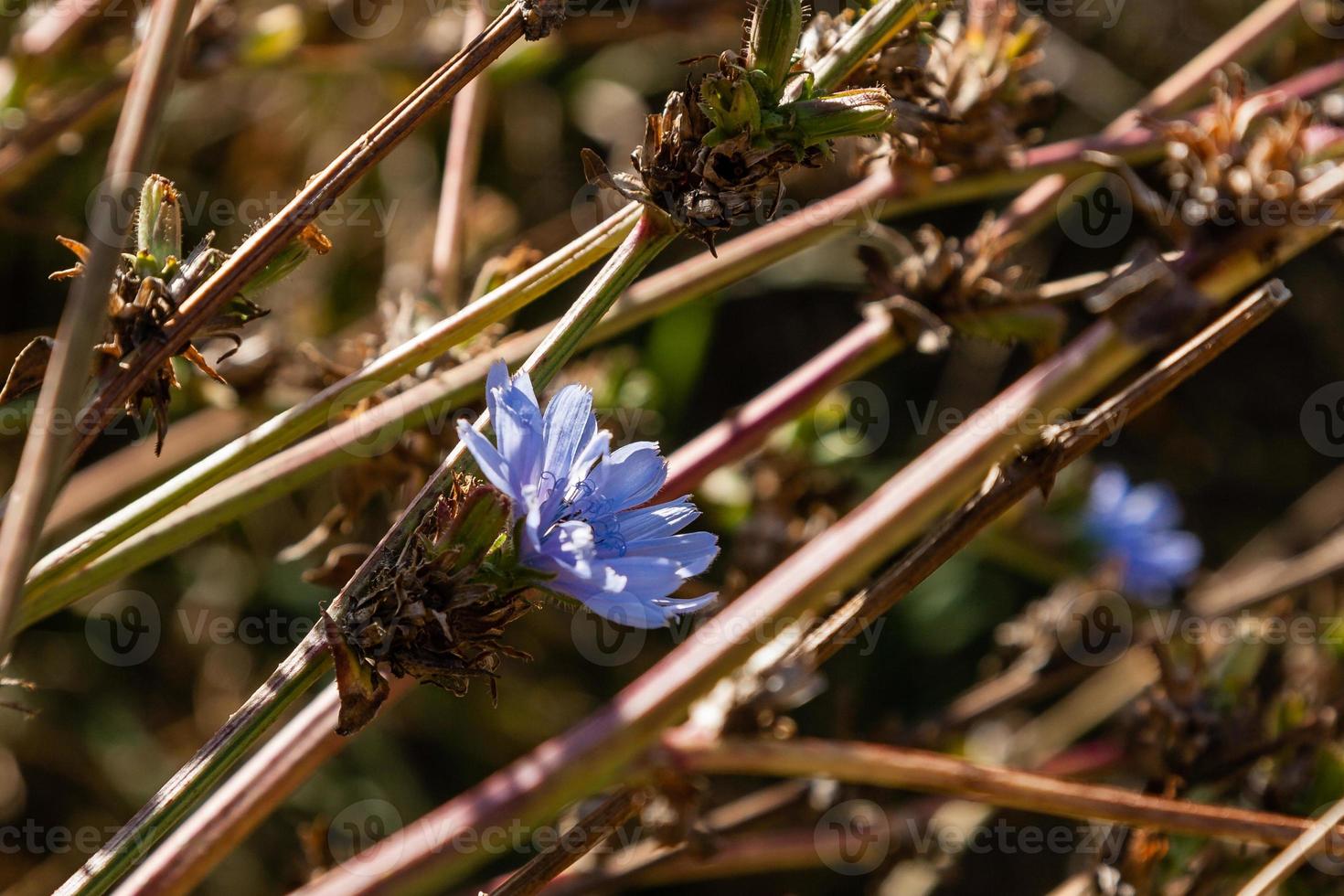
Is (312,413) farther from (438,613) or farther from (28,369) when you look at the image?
(438,613)

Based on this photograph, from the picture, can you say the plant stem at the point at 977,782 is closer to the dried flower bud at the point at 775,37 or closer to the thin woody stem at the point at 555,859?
the thin woody stem at the point at 555,859

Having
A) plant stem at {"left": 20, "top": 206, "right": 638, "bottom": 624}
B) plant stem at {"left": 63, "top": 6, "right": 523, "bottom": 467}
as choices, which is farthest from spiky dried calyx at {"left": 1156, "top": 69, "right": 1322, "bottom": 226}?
plant stem at {"left": 63, "top": 6, "right": 523, "bottom": 467}

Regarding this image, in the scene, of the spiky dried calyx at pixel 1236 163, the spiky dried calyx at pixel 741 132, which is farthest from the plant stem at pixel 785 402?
the spiky dried calyx at pixel 741 132

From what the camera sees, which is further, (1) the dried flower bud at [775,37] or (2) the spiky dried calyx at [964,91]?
(2) the spiky dried calyx at [964,91]

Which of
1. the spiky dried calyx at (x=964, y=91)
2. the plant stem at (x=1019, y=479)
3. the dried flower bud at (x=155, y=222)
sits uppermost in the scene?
the dried flower bud at (x=155, y=222)

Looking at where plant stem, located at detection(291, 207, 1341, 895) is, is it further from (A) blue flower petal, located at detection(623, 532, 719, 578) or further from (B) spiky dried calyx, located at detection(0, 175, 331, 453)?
(B) spiky dried calyx, located at detection(0, 175, 331, 453)

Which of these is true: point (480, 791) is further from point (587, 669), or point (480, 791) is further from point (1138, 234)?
point (1138, 234)

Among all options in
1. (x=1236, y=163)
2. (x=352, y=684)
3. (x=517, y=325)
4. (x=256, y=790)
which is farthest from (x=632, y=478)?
(x=517, y=325)
